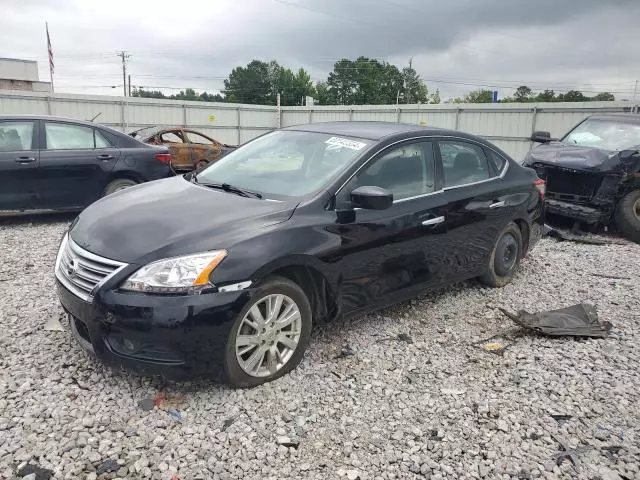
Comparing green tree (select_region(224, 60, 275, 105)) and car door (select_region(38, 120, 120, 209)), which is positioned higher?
green tree (select_region(224, 60, 275, 105))

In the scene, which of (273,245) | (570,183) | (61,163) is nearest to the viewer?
(273,245)

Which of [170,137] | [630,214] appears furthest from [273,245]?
[170,137]

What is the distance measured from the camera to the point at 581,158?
→ 7895 millimetres

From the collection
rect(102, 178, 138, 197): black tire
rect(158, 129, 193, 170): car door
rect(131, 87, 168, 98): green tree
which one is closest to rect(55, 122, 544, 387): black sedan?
rect(102, 178, 138, 197): black tire

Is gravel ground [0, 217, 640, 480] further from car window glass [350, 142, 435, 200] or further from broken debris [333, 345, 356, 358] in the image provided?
car window glass [350, 142, 435, 200]

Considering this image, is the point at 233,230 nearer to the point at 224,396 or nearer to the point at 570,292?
the point at 224,396

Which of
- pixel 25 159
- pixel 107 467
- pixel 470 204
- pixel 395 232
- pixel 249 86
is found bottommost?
pixel 107 467

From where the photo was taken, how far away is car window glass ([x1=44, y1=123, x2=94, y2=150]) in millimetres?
7340

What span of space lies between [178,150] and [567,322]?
1150cm

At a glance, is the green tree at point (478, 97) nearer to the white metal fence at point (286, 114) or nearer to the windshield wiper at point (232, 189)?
the white metal fence at point (286, 114)

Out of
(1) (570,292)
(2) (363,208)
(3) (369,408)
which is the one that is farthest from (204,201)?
(1) (570,292)

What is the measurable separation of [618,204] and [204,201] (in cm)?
681

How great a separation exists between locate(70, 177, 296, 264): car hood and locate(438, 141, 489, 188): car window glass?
69.4 inches

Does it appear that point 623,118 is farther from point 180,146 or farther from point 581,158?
point 180,146
